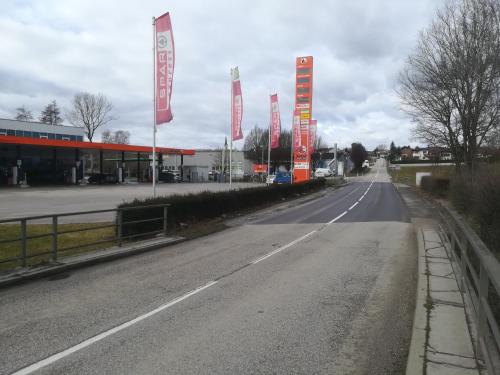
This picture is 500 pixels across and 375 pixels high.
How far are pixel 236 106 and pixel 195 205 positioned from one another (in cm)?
1020

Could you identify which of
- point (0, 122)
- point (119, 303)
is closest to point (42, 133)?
point (0, 122)

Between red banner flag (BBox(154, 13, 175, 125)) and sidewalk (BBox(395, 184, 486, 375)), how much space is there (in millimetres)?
10645

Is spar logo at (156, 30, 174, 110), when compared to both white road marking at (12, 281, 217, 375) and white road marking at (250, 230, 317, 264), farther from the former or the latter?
white road marking at (12, 281, 217, 375)

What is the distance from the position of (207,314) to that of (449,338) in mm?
3028

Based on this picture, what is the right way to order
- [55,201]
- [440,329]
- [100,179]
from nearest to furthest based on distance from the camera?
[440,329] → [55,201] → [100,179]

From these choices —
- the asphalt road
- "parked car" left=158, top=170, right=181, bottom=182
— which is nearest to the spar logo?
the asphalt road

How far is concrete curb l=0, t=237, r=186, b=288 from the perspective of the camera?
7.52 meters

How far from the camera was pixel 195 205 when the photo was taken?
16203mm

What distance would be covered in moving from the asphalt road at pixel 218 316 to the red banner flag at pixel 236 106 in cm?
1541

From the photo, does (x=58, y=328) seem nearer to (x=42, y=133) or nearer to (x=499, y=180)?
(x=499, y=180)

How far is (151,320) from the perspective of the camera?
5.55m

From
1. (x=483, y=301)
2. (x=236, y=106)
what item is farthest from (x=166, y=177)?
(x=483, y=301)


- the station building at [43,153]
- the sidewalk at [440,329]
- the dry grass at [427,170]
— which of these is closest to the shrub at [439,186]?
the dry grass at [427,170]

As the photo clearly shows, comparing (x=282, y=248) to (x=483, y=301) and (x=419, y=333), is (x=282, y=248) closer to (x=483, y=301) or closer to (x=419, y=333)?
(x=419, y=333)
